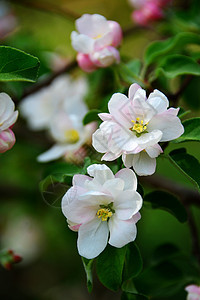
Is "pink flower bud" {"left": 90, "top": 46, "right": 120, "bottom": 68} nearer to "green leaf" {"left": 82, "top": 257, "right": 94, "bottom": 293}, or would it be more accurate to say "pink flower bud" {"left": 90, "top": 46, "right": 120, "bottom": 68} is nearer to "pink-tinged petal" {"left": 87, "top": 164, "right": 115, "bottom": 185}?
"pink-tinged petal" {"left": 87, "top": 164, "right": 115, "bottom": 185}

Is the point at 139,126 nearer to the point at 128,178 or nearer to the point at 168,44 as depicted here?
the point at 128,178

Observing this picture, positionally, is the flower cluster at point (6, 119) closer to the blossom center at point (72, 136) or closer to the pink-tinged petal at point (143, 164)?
→ the pink-tinged petal at point (143, 164)

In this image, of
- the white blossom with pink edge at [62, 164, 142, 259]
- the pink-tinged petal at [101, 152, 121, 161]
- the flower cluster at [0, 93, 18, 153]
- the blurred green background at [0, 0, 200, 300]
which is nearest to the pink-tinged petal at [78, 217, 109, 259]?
the white blossom with pink edge at [62, 164, 142, 259]

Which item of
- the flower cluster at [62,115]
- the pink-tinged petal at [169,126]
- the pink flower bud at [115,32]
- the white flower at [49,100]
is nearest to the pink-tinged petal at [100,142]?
the pink-tinged petal at [169,126]

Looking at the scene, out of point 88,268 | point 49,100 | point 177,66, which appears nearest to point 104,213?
point 88,268

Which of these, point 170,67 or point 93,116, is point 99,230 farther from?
point 170,67

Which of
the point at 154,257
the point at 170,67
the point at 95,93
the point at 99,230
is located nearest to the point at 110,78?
the point at 95,93
